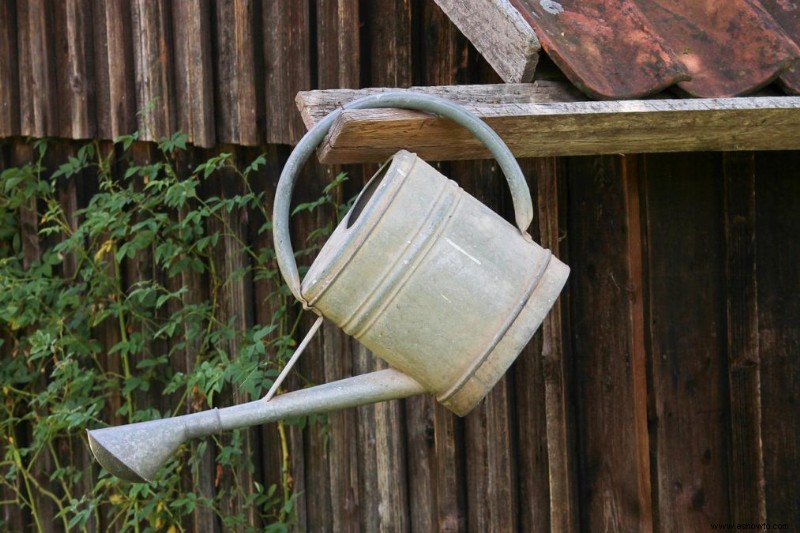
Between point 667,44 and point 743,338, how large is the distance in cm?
78

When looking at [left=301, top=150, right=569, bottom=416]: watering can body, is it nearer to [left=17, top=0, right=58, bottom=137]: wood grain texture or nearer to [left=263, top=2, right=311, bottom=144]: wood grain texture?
[left=263, top=2, right=311, bottom=144]: wood grain texture

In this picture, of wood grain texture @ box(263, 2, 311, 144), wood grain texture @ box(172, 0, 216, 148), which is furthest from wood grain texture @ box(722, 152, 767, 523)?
wood grain texture @ box(172, 0, 216, 148)

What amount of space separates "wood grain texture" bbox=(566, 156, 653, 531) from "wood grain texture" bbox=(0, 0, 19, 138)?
3199mm

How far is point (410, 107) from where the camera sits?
1.97 m

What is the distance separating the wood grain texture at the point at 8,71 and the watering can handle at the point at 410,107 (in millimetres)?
3647

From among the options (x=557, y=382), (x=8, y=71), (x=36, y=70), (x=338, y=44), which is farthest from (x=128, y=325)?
(x=557, y=382)

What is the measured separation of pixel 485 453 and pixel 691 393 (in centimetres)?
65

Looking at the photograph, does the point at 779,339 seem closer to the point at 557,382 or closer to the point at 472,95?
the point at 557,382

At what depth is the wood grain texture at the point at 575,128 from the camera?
2.01 meters

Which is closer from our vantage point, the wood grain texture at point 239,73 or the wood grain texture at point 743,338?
the wood grain texture at point 743,338

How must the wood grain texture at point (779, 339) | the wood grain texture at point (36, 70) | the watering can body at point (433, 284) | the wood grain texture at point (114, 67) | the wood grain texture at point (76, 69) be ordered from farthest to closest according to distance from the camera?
1. the wood grain texture at point (36, 70)
2. the wood grain texture at point (76, 69)
3. the wood grain texture at point (114, 67)
4. the wood grain texture at point (779, 339)
5. the watering can body at point (433, 284)

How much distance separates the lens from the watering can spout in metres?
1.89

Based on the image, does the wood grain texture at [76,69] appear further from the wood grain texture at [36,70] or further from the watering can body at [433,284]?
the watering can body at [433,284]

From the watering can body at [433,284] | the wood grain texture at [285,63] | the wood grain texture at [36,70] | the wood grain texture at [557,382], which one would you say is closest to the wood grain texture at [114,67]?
the wood grain texture at [36,70]
